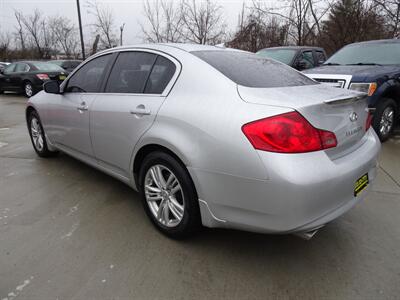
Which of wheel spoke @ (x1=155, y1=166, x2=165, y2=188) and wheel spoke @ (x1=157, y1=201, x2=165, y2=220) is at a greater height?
wheel spoke @ (x1=155, y1=166, x2=165, y2=188)

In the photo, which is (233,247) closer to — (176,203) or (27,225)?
(176,203)

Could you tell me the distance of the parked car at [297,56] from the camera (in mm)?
7707

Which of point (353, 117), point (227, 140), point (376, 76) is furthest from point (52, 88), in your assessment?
point (376, 76)

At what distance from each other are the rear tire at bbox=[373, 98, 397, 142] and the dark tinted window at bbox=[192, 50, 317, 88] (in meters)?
2.93

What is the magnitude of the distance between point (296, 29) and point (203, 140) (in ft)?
53.7

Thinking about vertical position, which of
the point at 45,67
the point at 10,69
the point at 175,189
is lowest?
the point at 175,189

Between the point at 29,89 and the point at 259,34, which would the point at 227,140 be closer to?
the point at 29,89

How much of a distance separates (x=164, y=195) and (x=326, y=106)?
1.36 m

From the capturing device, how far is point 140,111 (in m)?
2.57

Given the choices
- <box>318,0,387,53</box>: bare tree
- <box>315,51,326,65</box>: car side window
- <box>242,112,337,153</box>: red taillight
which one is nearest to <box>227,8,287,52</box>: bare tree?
<box>318,0,387,53</box>: bare tree

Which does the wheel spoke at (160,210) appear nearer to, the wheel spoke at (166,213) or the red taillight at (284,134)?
the wheel spoke at (166,213)

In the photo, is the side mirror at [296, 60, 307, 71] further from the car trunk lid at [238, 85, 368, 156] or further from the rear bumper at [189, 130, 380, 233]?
the rear bumper at [189, 130, 380, 233]

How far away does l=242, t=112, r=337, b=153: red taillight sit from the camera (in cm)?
185

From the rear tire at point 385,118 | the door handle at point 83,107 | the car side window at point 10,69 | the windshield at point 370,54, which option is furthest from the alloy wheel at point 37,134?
the car side window at point 10,69
